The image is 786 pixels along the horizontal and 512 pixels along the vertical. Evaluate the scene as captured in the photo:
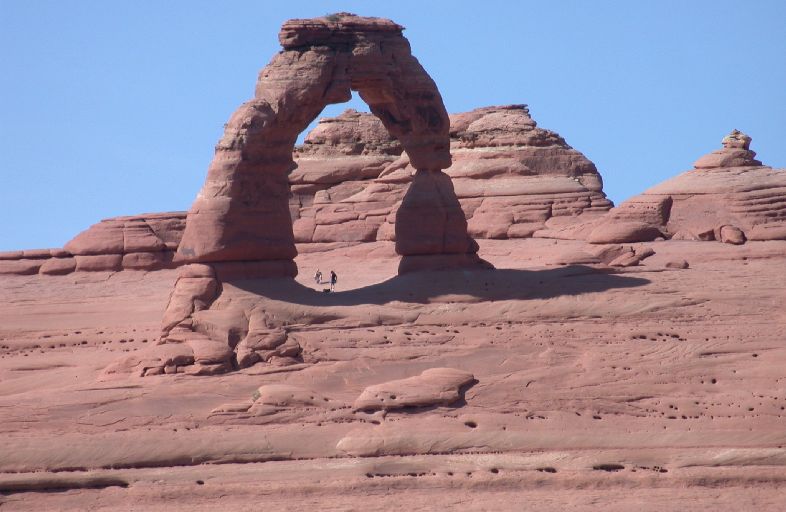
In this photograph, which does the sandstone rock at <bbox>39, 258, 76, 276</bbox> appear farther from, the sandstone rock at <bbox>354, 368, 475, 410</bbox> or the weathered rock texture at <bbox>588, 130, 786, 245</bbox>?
the sandstone rock at <bbox>354, 368, 475, 410</bbox>

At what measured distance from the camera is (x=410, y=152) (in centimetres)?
2900

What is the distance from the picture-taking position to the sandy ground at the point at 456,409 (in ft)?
74.8

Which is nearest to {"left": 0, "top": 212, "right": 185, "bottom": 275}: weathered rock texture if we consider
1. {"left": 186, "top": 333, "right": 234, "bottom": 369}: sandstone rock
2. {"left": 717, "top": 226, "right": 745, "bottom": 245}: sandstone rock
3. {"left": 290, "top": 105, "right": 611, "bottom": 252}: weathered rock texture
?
{"left": 290, "top": 105, "right": 611, "bottom": 252}: weathered rock texture

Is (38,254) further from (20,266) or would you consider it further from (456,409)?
(456,409)

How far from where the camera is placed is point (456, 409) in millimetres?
24328

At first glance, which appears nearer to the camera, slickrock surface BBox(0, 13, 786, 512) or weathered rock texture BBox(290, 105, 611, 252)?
slickrock surface BBox(0, 13, 786, 512)

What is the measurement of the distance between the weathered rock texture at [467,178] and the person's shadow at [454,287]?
471 inches

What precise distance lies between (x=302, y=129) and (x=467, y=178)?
1737 cm

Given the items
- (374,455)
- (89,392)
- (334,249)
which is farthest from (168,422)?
(334,249)

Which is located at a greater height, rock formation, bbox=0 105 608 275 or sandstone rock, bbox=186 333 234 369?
rock formation, bbox=0 105 608 275

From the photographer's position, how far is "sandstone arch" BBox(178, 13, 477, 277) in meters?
26.9

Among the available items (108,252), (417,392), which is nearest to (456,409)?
(417,392)

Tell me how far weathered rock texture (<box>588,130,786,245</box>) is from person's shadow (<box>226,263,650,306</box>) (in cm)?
823

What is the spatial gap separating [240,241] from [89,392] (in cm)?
386
